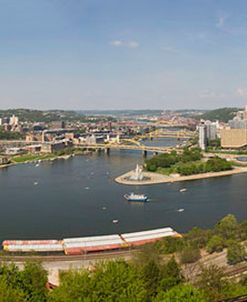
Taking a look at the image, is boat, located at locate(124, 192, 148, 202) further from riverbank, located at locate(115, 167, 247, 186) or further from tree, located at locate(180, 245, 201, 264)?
tree, located at locate(180, 245, 201, 264)

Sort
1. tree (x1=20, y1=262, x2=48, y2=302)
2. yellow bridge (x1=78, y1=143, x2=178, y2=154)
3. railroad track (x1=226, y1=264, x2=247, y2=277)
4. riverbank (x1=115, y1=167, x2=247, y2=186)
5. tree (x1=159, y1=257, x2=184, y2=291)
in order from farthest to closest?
yellow bridge (x1=78, y1=143, x2=178, y2=154)
riverbank (x1=115, y1=167, x2=247, y2=186)
railroad track (x1=226, y1=264, x2=247, y2=277)
tree (x1=159, y1=257, x2=184, y2=291)
tree (x1=20, y1=262, x2=48, y2=302)

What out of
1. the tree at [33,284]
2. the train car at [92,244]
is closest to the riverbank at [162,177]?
the train car at [92,244]

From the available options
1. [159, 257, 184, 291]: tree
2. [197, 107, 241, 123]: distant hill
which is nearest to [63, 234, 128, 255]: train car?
[159, 257, 184, 291]: tree

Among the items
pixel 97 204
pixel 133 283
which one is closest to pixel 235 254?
pixel 133 283

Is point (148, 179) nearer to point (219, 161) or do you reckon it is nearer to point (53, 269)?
point (219, 161)

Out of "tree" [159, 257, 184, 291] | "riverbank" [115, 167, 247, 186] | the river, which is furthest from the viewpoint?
"riverbank" [115, 167, 247, 186]

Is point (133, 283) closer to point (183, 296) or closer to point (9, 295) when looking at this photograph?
point (183, 296)

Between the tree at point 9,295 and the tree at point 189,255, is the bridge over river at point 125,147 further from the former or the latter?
the tree at point 9,295
